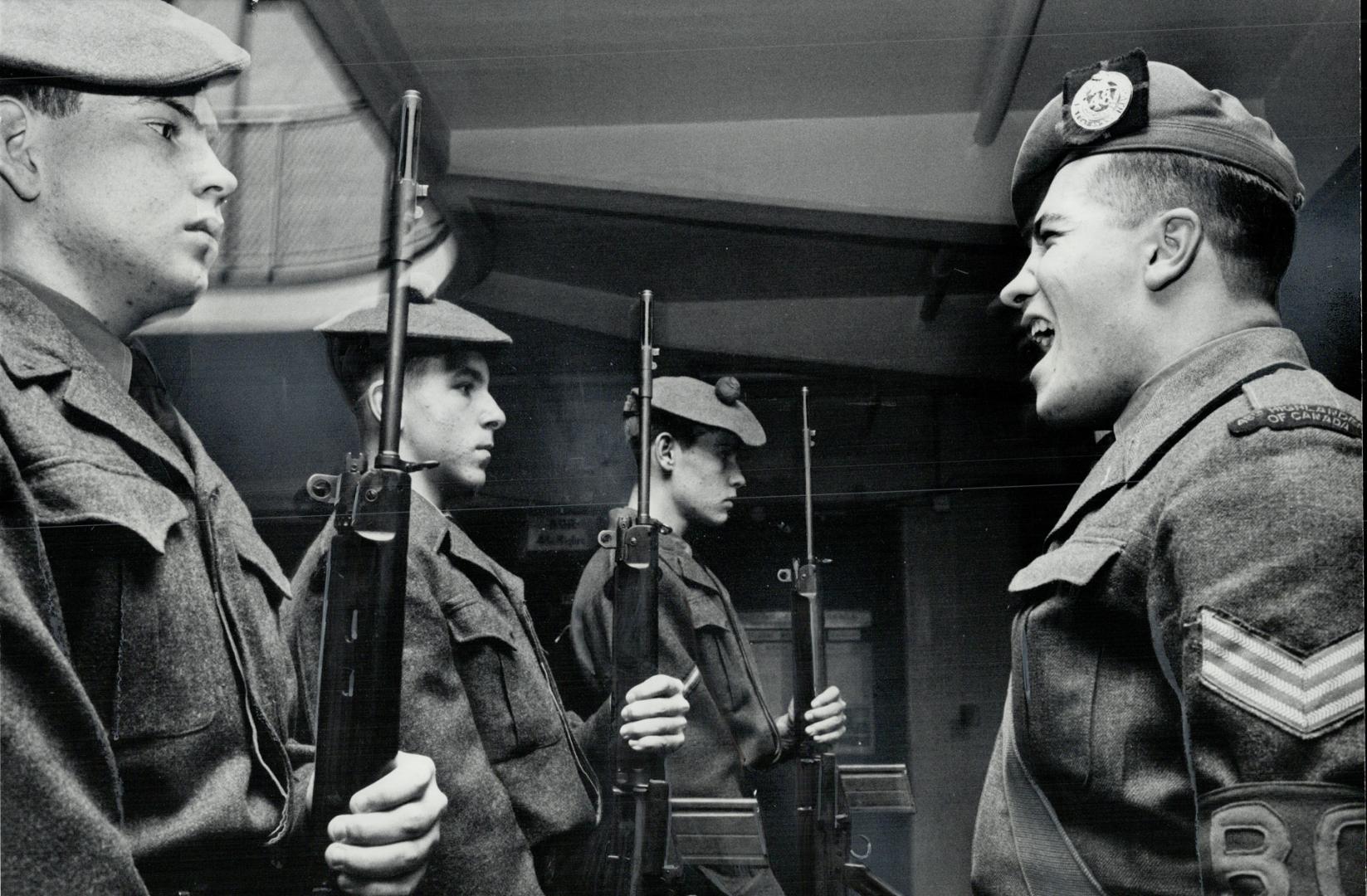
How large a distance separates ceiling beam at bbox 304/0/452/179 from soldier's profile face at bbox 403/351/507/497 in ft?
0.99

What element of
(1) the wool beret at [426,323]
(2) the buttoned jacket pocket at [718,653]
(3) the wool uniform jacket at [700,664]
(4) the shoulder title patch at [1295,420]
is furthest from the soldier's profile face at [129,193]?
(4) the shoulder title patch at [1295,420]

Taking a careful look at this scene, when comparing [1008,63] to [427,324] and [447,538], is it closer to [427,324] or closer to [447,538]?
[427,324]

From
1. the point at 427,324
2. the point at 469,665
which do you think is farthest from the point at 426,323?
the point at 469,665

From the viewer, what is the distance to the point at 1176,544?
1.44 metres

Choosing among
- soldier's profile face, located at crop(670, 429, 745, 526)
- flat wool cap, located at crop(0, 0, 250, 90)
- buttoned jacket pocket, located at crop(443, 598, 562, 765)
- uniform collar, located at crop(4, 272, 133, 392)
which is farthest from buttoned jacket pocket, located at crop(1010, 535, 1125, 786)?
flat wool cap, located at crop(0, 0, 250, 90)

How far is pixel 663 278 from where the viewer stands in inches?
73.0

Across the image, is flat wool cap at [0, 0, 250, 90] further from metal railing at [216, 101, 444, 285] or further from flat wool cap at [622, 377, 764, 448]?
flat wool cap at [622, 377, 764, 448]

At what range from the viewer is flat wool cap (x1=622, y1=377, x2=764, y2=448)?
1.81 metres

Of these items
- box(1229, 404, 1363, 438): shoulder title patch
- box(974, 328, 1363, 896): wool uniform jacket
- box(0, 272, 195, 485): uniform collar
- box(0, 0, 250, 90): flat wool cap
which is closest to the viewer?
box(974, 328, 1363, 896): wool uniform jacket

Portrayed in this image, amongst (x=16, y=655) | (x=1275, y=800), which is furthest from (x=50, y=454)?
(x=1275, y=800)

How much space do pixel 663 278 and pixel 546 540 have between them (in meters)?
0.43

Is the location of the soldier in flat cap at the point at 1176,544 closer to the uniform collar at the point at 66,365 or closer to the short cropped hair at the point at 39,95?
the uniform collar at the point at 66,365

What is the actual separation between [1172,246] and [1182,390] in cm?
20

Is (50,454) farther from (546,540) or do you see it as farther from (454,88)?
(454,88)
